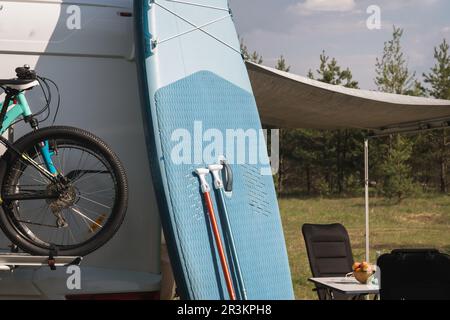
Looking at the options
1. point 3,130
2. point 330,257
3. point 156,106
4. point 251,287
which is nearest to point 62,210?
point 3,130

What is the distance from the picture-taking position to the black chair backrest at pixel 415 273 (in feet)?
13.1

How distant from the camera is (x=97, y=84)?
311 centimetres

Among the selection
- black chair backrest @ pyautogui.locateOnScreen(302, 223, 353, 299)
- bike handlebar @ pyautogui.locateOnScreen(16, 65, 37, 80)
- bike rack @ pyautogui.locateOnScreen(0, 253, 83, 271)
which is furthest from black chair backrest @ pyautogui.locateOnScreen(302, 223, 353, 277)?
bike handlebar @ pyautogui.locateOnScreen(16, 65, 37, 80)

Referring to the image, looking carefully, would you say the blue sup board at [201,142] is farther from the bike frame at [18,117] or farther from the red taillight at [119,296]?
the bike frame at [18,117]

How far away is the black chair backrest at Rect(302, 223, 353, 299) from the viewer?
19.4ft

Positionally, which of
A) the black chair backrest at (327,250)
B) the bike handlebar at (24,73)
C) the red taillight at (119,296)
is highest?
the bike handlebar at (24,73)

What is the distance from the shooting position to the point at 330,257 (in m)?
5.99

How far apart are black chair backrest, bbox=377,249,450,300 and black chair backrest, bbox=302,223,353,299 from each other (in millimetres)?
1832

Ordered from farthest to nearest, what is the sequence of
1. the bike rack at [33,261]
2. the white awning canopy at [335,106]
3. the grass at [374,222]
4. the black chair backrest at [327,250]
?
the grass at [374,222], the black chair backrest at [327,250], the white awning canopy at [335,106], the bike rack at [33,261]

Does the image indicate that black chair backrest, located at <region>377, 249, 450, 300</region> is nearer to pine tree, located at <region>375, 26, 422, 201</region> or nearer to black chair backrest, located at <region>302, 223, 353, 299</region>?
black chair backrest, located at <region>302, 223, 353, 299</region>

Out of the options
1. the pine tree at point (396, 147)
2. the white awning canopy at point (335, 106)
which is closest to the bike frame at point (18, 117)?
the white awning canopy at point (335, 106)

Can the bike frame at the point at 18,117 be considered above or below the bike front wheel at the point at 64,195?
above

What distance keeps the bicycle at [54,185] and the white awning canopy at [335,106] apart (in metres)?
1.86

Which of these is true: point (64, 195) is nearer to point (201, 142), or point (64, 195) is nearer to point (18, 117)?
point (18, 117)
